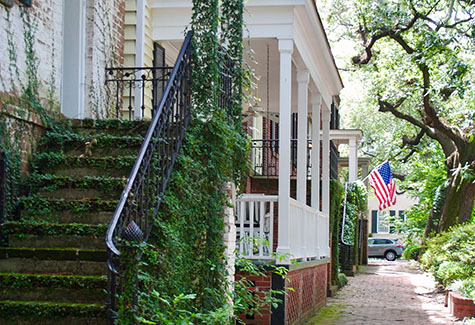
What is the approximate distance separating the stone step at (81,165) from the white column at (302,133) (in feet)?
16.3

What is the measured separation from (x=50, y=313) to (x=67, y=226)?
1.17m

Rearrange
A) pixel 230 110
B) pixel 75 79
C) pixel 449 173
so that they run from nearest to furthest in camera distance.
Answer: pixel 230 110 → pixel 75 79 → pixel 449 173

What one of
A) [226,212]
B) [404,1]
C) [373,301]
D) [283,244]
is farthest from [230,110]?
[404,1]

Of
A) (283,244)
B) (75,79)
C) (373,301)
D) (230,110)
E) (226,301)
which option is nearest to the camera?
(226,301)

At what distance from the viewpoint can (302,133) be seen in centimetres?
1209

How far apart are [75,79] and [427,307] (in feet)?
31.1

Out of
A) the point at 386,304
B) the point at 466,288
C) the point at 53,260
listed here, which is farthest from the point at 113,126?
the point at 386,304

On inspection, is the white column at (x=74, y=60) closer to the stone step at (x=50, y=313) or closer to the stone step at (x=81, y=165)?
the stone step at (x=81, y=165)

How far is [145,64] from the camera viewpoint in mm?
11617

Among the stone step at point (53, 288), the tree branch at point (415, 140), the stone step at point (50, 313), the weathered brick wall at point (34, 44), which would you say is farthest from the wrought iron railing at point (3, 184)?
the tree branch at point (415, 140)

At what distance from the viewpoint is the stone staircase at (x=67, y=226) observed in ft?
18.4

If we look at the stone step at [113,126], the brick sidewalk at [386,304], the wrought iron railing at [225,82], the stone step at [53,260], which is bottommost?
the brick sidewalk at [386,304]

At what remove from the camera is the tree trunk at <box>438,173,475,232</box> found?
23328mm

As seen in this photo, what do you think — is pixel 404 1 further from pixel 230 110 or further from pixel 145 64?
pixel 230 110
